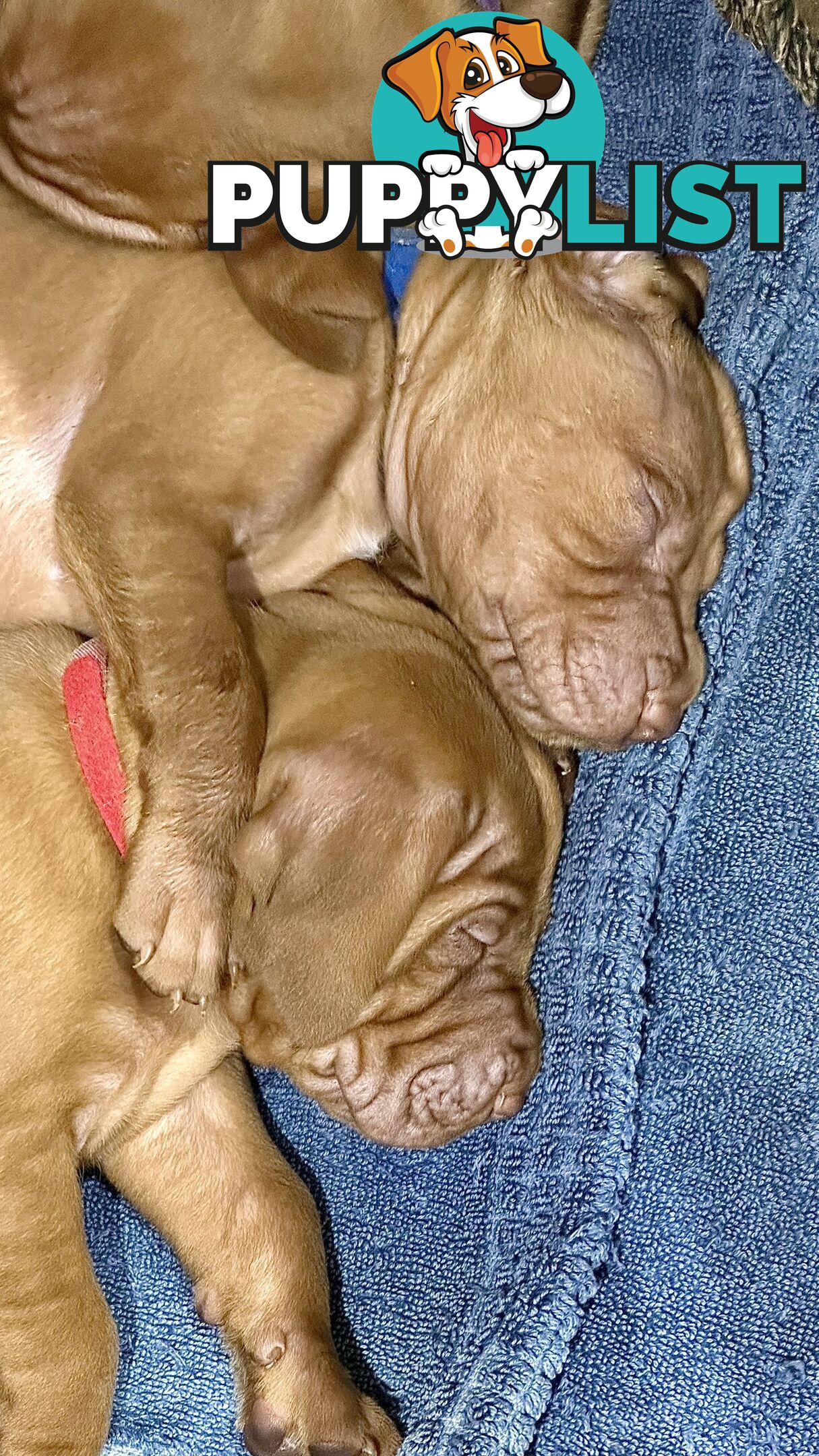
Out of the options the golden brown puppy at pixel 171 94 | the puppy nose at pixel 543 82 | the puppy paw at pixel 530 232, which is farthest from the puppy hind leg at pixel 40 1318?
the puppy nose at pixel 543 82

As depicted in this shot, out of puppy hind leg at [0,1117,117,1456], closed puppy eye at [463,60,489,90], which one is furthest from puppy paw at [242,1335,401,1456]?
closed puppy eye at [463,60,489,90]

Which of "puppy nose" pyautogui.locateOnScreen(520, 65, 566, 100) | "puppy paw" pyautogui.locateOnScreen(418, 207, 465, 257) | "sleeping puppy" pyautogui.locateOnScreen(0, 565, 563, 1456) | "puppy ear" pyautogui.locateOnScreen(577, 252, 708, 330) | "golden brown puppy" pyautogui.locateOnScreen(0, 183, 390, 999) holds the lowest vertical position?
"sleeping puppy" pyautogui.locateOnScreen(0, 565, 563, 1456)

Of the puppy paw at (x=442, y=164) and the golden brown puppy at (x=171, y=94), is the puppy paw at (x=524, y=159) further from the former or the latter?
the golden brown puppy at (x=171, y=94)

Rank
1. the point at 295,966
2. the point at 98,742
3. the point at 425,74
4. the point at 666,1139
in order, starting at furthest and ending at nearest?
the point at 666,1139, the point at 425,74, the point at 98,742, the point at 295,966

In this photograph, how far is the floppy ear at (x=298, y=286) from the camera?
1.79m

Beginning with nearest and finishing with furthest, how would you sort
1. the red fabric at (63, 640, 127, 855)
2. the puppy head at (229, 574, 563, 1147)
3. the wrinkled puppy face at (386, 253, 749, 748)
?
the puppy head at (229, 574, 563, 1147) → the red fabric at (63, 640, 127, 855) → the wrinkled puppy face at (386, 253, 749, 748)

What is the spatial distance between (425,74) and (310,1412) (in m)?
1.80

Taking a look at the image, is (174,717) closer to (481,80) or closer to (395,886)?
(395,886)

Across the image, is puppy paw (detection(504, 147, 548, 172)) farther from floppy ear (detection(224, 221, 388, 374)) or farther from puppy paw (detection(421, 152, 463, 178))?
floppy ear (detection(224, 221, 388, 374))

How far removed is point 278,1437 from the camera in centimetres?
187

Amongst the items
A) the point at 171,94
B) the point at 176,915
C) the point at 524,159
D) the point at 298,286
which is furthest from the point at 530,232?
the point at 176,915

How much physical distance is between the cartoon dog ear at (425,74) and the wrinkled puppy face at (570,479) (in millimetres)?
208

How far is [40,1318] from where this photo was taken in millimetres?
1688

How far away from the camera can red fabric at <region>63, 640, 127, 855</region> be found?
1711 millimetres
